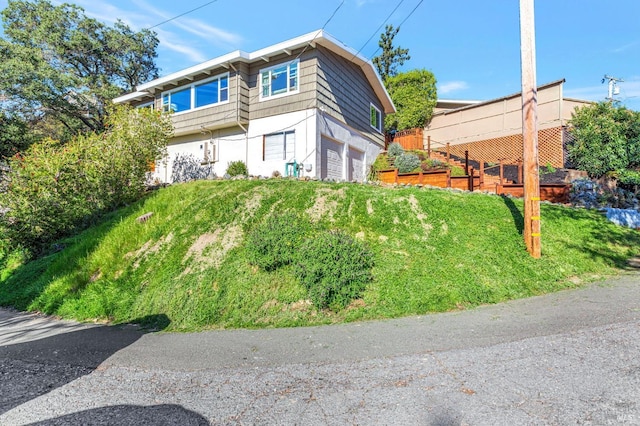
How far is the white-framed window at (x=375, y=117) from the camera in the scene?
18.7 metres

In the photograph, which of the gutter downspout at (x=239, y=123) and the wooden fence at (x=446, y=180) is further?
the gutter downspout at (x=239, y=123)

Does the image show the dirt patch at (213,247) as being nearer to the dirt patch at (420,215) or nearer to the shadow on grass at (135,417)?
the shadow on grass at (135,417)

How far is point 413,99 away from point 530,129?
19.5 m

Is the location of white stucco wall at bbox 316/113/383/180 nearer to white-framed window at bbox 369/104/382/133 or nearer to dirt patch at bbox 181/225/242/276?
white-framed window at bbox 369/104/382/133

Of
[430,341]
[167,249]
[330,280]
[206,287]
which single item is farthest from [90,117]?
[430,341]

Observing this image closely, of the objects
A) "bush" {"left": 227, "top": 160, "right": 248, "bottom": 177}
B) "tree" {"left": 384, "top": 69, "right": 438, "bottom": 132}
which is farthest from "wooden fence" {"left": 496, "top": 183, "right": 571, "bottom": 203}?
"tree" {"left": 384, "top": 69, "right": 438, "bottom": 132}

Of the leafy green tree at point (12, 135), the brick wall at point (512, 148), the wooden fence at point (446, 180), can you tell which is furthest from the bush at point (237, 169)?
the leafy green tree at point (12, 135)

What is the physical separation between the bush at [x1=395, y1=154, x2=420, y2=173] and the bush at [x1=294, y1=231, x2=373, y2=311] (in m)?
10.1

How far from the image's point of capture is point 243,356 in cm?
393

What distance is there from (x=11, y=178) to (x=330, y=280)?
9.41 m

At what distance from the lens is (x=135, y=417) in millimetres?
2703

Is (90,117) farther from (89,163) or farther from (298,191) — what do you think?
(298,191)

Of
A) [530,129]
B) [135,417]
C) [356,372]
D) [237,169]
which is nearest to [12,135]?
[237,169]

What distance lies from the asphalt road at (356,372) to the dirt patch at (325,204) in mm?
2943
